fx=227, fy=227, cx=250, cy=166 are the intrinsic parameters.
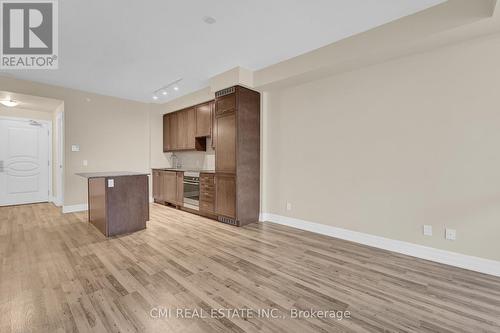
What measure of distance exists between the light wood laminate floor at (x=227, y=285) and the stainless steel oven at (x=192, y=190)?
4.63 feet

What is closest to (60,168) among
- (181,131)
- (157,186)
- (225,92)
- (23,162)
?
(23,162)

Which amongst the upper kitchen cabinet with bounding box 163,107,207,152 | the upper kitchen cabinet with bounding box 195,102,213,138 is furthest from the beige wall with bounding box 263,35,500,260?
the upper kitchen cabinet with bounding box 163,107,207,152

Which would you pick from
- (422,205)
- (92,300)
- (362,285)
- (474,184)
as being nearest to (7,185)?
(92,300)

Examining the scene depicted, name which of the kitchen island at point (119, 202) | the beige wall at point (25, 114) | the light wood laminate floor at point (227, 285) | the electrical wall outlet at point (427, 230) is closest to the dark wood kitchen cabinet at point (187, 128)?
the kitchen island at point (119, 202)

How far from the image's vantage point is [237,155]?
4.01 meters

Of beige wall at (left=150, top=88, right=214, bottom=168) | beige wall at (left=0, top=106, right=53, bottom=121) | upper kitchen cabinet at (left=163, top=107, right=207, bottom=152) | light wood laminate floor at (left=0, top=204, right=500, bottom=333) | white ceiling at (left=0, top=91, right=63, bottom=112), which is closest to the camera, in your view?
light wood laminate floor at (left=0, top=204, right=500, bottom=333)

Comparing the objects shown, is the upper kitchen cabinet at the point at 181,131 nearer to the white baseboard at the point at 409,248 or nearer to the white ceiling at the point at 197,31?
the white ceiling at the point at 197,31

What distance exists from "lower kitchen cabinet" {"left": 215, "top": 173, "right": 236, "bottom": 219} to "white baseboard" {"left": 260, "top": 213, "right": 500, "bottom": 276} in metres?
1.09

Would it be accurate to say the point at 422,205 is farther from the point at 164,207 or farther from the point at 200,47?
the point at 164,207

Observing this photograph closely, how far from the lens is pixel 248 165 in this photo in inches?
166

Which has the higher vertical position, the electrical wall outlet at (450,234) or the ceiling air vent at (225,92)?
the ceiling air vent at (225,92)

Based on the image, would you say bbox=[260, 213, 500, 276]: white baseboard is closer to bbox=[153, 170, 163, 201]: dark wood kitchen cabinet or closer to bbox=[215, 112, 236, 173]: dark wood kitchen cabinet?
bbox=[215, 112, 236, 173]: dark wood kitchen cabinet

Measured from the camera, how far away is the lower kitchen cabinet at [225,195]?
13.4 ft

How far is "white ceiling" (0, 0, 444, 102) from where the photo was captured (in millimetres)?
2385
